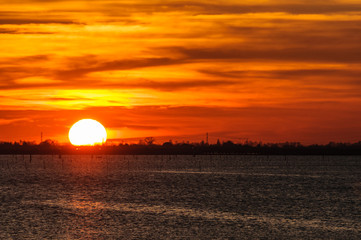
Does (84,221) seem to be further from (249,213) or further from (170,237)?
(249,213)

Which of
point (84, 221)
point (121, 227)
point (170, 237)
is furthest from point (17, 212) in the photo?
point (170, 237)

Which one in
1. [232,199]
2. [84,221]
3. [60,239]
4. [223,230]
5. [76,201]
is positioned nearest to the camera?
[60,239]

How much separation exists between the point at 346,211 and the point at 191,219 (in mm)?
20939

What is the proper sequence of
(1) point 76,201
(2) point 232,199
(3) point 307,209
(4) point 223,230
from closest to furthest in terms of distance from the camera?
1. (4) point 223,230
2. (3) point 307,209
3. (1) point 76,201
4. (2) point 232,199

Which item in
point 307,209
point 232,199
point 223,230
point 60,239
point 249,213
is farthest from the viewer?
point 232,199

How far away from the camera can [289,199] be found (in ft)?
278

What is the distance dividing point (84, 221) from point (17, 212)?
42.3 feet

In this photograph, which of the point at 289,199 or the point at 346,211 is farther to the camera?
the point at 289,199

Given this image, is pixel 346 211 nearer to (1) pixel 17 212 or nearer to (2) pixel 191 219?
(2) pixel 191 219

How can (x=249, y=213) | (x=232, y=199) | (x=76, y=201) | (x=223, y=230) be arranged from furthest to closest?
1. (x=232, y=199)
2. (x=76, y=201)
3. (x=249, y=213)
4. (x=223, y=230)

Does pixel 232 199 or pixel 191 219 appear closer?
pixel 191 219

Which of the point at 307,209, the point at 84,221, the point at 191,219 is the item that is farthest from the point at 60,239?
the point at 307,209

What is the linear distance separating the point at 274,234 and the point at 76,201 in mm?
39270

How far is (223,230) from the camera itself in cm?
4828
